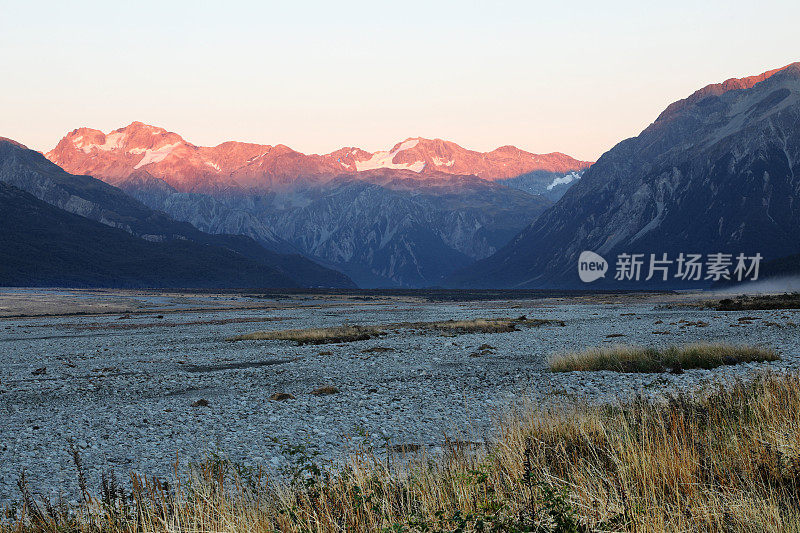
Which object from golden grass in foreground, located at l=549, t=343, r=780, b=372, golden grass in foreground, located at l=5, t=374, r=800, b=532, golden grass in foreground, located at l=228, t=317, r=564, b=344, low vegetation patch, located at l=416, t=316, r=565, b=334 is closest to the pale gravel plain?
golden grass in foreground, located at l=549, t=343, r=780, b=372

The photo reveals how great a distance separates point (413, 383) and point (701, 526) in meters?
18.4

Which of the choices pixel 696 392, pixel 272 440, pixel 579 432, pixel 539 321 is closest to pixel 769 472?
pixel 579 432

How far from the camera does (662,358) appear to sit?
25.9m

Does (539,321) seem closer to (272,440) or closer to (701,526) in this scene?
(272,440)

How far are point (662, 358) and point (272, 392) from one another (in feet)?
52.3

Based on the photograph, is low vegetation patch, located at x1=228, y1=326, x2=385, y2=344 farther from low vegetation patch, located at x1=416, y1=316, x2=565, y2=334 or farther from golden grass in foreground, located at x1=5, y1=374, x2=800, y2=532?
golden grass in foreground, located at x1=5, y1=374, x2=800, y2=532

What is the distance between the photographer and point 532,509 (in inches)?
273

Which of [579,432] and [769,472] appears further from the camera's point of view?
[579,432]

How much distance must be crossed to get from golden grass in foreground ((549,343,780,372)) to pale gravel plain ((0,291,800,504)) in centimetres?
108

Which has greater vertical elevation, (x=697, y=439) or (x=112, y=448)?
(x=697, y=439)

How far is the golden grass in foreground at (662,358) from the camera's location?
24688mm

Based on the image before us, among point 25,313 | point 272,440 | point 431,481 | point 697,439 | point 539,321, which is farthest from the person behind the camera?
point 25,313

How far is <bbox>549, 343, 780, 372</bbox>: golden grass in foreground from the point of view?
2469 cm

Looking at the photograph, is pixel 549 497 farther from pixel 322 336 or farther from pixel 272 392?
pixel 322 336
